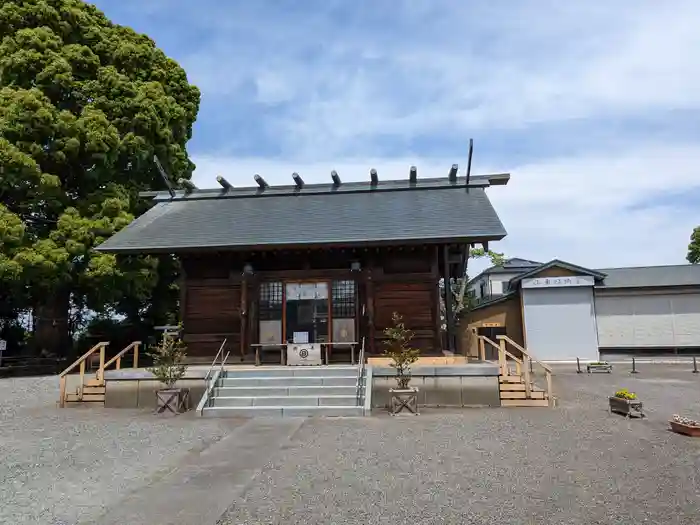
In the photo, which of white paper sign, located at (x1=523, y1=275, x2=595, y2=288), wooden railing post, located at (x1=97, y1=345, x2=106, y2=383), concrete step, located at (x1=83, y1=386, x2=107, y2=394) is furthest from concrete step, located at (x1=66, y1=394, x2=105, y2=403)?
white paper sign, located at (x1=523, y1=275, x2=595, y2=288)

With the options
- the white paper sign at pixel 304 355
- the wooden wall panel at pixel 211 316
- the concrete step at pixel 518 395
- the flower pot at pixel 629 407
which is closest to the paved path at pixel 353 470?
the flower pot at pixel 629 407

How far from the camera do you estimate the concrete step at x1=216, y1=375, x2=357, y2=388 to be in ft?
34.1

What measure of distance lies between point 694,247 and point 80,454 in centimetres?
4644

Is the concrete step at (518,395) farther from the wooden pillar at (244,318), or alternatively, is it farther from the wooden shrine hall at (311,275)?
the wooden pillar at (244,318)

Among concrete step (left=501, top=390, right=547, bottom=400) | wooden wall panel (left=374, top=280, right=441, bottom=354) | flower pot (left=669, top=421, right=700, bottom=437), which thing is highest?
wooden wall panel (left=374, top=280, right=441, bottom=354)

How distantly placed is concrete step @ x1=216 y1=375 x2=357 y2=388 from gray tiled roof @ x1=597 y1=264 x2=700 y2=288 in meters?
19.8

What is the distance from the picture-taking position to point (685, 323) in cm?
2500

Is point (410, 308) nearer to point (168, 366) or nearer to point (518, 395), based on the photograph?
point (518, 395)

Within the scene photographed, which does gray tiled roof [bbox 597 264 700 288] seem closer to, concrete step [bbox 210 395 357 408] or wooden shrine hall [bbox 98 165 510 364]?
wooden shrine hall [bbox 98 165 510 364]

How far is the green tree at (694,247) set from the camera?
4103 cm

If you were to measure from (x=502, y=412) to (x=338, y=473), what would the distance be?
15.8ft

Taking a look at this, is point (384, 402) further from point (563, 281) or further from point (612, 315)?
point (612, 315)

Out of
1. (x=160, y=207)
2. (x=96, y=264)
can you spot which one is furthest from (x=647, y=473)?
(x=96, y=264)

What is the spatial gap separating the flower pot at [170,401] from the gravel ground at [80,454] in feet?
0.79
